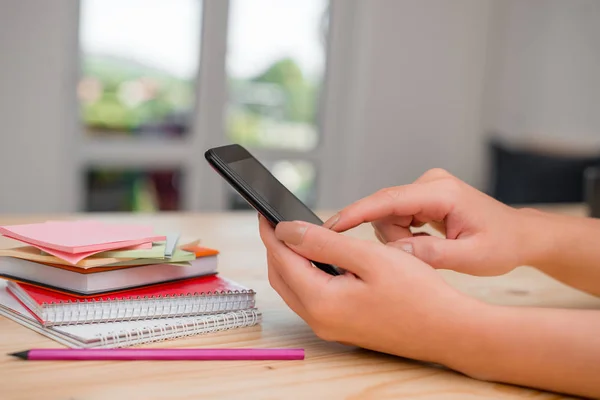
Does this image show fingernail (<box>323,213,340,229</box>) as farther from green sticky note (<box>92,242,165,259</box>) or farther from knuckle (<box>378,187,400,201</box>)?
green sticky note (<box>92,242,165,259</box>)

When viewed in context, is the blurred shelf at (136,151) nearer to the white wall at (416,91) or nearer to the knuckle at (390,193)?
the white wall at (416,91)

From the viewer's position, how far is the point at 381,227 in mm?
781

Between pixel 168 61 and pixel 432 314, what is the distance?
301 cm

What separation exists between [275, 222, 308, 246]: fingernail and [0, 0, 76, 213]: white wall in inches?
100

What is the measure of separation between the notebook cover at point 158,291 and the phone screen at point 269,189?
99 millimetres

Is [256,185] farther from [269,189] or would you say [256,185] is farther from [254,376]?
[254,376]

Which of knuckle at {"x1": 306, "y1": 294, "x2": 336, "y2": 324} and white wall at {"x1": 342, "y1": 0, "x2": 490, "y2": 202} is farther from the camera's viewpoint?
white wall at {"x1": 342, "y1": 0, "x2": 490, "y2": 202}

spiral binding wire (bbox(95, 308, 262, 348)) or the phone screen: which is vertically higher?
the phone screen

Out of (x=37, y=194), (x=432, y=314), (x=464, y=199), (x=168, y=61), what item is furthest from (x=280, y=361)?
(x=168, y=61)

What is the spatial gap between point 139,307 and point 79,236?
10cm

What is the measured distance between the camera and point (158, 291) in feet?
2.24

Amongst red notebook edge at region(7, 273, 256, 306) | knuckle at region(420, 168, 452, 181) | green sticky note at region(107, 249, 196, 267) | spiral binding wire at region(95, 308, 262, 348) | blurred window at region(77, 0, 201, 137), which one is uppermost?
blurred window at region(77, 0, 201, 137)

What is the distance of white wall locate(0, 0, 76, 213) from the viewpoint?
2836 millimetres

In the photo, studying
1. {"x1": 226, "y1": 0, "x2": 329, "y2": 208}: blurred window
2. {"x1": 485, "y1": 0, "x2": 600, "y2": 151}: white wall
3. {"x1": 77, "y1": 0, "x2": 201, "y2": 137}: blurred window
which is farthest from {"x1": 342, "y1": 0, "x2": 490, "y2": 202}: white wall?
{"x1": 77, "y1": 0, "x2": 201, "y2": 137}: blurred window
